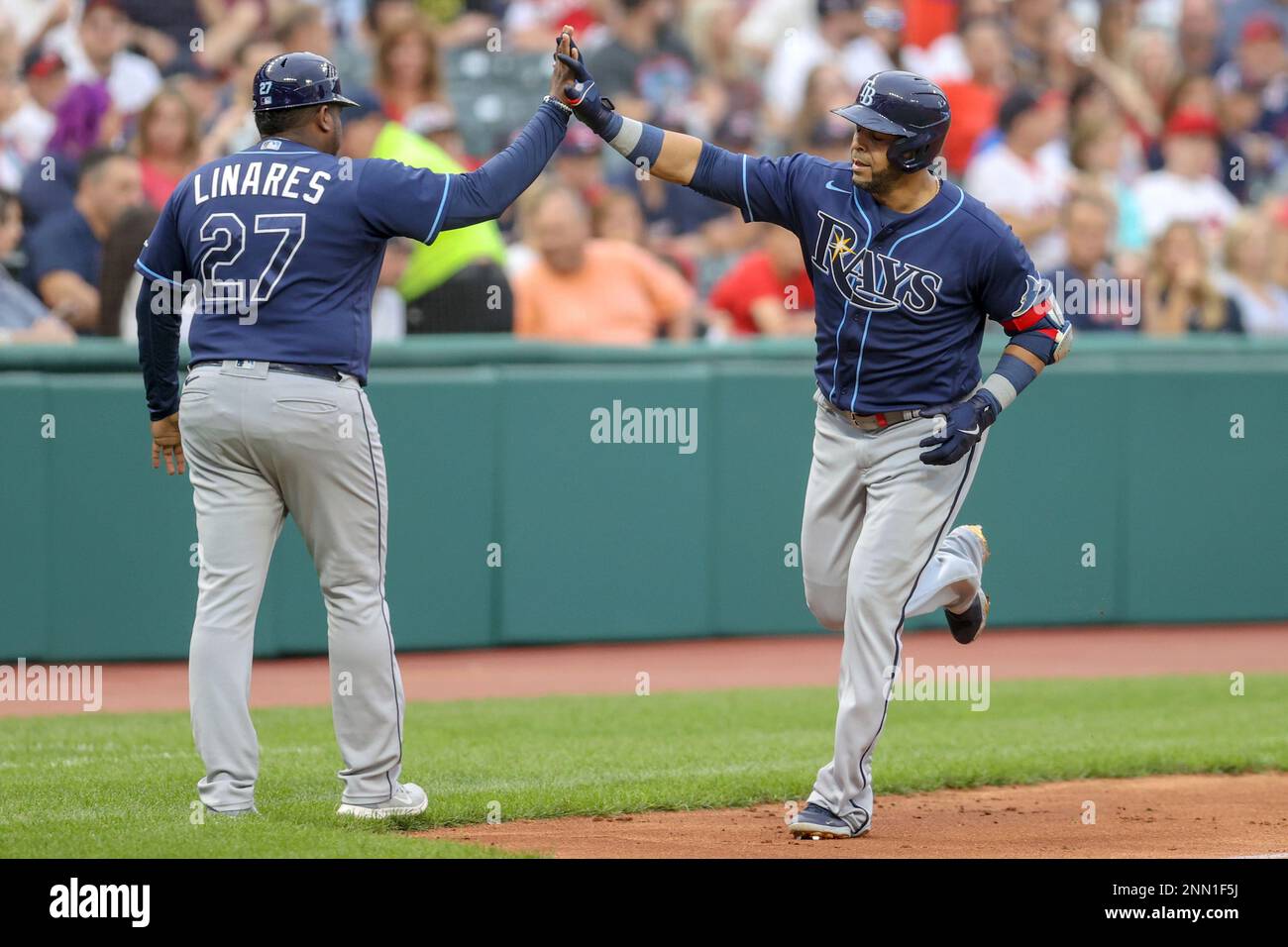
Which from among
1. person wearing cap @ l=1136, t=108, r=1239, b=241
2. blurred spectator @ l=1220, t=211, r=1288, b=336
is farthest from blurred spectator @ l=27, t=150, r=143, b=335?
person wearing cap @ l=1136, t=108, r=1239, b=241

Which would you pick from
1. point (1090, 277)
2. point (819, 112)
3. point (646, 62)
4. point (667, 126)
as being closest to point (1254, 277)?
point (1090, 277)

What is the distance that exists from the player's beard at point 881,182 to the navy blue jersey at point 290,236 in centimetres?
121

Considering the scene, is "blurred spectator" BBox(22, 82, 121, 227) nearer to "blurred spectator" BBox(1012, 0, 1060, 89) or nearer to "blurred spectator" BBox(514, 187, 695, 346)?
"blurred spectator" BBox(514, 187, 695, 346)

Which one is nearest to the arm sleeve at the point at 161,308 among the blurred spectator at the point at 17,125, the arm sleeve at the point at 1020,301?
the arm sleeve at the point at 1020,301

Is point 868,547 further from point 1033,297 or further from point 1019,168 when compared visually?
point 1019,168

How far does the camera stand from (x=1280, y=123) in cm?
1530

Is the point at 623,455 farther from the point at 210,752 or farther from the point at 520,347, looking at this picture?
the point at 210,752

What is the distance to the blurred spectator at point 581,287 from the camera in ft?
33.9

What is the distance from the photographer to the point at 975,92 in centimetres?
1345

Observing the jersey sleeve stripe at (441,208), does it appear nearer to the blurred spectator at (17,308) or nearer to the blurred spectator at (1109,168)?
→ the blurred spectator at (17,308)

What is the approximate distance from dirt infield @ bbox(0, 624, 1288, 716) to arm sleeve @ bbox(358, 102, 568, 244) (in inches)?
132

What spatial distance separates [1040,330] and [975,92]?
26.4 ft
